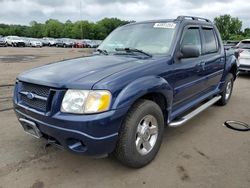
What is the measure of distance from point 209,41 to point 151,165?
2.78m

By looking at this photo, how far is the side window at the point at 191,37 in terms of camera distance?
401cm

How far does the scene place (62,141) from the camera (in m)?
2.82

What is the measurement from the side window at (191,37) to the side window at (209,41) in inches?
11.6

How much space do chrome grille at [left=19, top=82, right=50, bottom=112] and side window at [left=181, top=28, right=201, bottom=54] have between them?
2139mm

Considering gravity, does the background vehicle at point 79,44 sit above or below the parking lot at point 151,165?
below

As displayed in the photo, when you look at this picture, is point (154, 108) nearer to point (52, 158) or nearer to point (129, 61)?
point (129, 61)

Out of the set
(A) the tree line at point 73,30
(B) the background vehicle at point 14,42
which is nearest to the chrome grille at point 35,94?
(B) the background vehicle at point 14,42

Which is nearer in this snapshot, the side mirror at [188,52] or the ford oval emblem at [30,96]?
the ford oval emblem at [30,96]

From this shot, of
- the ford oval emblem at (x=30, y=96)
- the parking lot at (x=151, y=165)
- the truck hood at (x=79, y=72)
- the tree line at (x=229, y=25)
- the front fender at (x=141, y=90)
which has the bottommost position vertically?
the parking lot at (x=151, y=165)

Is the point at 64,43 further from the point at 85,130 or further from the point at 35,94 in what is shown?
the point at 85,130

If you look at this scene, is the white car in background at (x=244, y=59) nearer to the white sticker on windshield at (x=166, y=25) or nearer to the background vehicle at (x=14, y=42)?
the white sticker on windshield at (x=166, y=25)

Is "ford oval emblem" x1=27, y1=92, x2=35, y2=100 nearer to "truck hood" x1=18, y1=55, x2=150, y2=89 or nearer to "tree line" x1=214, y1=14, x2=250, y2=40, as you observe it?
"truck hood" x1=18, y1=55, x2=150, y2=89

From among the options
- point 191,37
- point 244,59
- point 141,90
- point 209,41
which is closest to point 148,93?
point 141,90

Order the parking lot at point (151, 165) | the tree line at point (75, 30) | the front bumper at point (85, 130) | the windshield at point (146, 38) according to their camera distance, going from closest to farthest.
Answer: the front bumper at point (85, 130) < the parking lot at point (151, 165) < the windshield at point (146, 38) < the tree line at point (75, 30)
